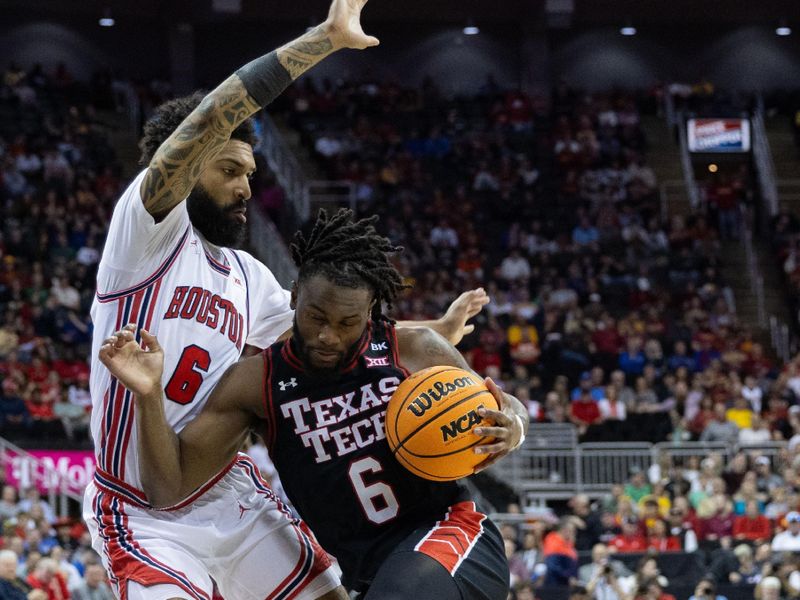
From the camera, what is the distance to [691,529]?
51.7 ft

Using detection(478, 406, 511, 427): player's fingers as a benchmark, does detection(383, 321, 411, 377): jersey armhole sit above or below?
above

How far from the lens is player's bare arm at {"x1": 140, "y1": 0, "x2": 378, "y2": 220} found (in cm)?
478

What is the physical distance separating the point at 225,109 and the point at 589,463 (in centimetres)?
1470

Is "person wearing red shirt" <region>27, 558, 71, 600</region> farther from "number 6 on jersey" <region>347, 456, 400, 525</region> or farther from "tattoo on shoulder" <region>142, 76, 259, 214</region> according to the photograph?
"tattoo on shoulder" <region>142, 76, 259, 214</region>

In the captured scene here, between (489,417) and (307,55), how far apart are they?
1.44 meters

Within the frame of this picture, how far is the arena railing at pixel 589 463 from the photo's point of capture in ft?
59.9

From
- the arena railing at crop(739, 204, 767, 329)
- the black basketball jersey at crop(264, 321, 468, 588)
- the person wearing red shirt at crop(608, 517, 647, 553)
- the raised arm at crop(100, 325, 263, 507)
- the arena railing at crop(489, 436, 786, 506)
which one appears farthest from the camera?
the arena railing at crop(739, 204, 767, 329)

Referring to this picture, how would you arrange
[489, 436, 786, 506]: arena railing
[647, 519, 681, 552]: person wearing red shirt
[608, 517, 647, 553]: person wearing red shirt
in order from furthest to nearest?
[489, 436, 786, 506]: arena railing
[608, 517, 647, 553]: person wearing red shirt
[647, 519, 681, 552]: person wearing red shirt

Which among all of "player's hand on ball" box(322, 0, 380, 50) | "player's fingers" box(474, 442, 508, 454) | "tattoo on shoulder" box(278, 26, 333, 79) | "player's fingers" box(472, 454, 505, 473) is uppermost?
"player's hand on ball" box(322, 0, 380, 50)

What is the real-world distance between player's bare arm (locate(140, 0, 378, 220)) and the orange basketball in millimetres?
1080

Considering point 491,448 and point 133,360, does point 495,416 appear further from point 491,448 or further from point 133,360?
point 133,360

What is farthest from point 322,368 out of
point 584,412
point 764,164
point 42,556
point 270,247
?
point 764,164

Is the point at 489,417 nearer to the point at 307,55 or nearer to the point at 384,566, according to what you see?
the point at 384,566

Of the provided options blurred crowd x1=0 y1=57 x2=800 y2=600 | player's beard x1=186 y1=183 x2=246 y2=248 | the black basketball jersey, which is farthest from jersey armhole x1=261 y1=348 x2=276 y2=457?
blurred crowd x1=0 y1=57 x2=800 y2=600
